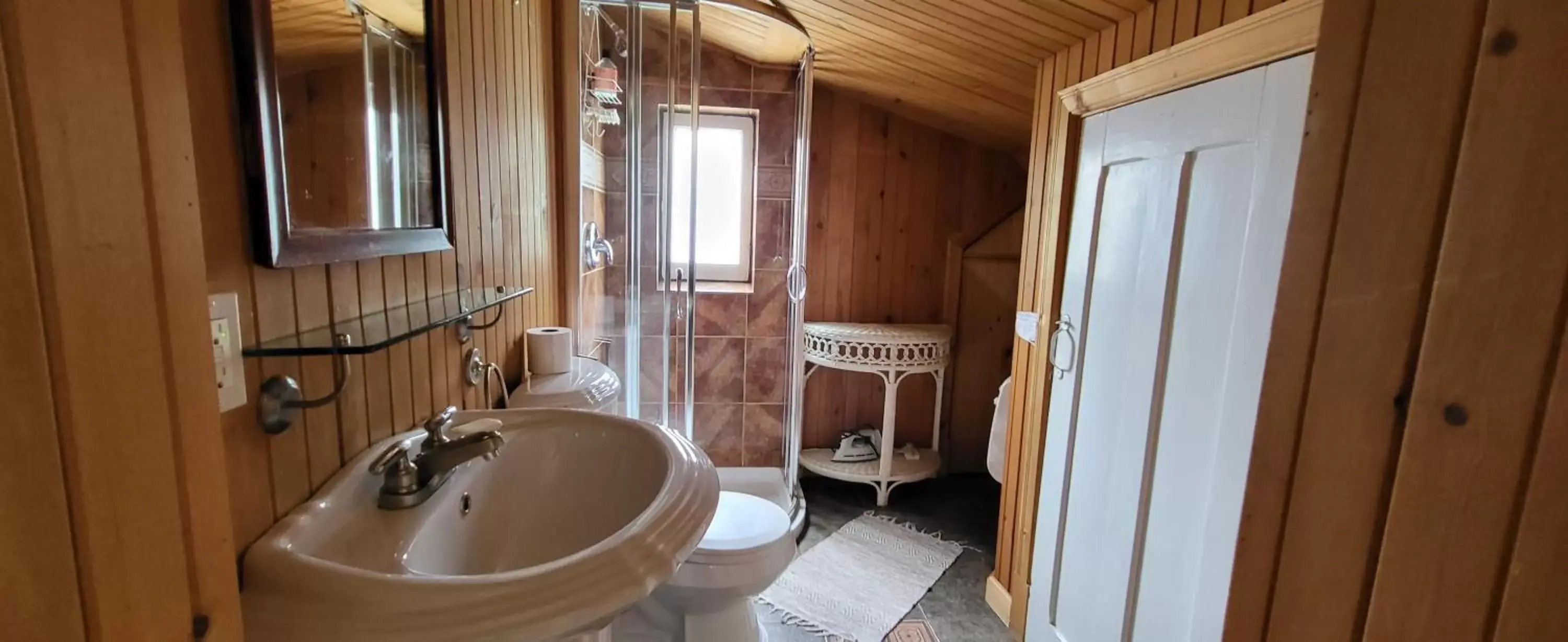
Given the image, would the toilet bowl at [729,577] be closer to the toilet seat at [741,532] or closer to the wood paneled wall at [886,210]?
the toilet seat at [741,532]

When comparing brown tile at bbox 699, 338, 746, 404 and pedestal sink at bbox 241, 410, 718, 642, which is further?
brown tile at bbox 699, 338, 746, 404

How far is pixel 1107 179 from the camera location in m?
1.54

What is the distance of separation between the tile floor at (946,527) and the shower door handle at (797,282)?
0.92 meters

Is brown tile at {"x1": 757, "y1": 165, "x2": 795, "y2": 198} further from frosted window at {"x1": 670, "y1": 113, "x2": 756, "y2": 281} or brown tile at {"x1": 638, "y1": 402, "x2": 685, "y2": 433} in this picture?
brown tile at {"x1": 638, "y1": 402, "x2": 685, "y2": 433}

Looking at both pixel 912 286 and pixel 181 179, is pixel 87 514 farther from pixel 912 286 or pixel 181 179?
pixel 912 286

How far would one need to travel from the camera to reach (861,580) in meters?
2.27

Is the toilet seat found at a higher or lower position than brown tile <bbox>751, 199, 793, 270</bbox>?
lower

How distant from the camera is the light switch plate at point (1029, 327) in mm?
1853

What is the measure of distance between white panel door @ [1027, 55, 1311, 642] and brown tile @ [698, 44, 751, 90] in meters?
1.51

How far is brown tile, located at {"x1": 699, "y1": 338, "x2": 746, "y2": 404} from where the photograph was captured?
9.50 feet

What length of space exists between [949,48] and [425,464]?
174cm

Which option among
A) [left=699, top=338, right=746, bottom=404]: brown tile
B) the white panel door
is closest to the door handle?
the white panel door

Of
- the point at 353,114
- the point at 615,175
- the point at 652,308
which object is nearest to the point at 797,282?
the point at 652,308

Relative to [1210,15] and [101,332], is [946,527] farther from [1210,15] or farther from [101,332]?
[101,332]
